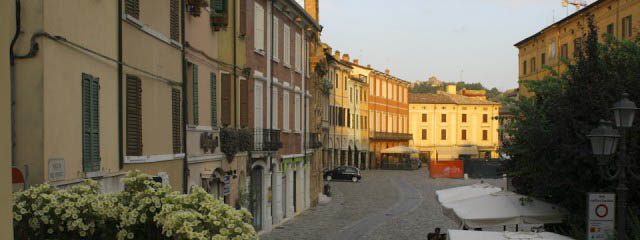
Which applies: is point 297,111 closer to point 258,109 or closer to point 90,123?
point 258,109

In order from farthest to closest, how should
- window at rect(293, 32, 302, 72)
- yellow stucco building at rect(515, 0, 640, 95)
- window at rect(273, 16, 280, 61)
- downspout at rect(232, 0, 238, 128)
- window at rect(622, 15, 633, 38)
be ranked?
1. yellow stucco building at rect(515, 0, 640, 95)
2. window at rect(622, 15, 633, 38)
3. window at rect(293, 32, 302, 72)
4. window at rect(273, 16, 280, 61)
5. downspout at rect(232, 0, 238, 128)

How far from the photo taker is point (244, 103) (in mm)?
23672

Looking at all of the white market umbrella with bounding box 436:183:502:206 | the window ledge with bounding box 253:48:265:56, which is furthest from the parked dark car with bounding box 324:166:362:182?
the white market umbrella with bounding box 436:183:502:206

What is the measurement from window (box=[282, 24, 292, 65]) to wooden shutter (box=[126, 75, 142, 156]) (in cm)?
1581

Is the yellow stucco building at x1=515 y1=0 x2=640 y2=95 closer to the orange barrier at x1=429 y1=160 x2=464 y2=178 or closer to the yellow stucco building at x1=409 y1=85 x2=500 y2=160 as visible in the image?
the orange barrier at x1=429 y1=160 x2=464 y2=178

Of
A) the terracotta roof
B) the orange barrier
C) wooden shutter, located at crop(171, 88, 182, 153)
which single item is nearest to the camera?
wooden shutter, located at crop(171, 88, 182, 153)

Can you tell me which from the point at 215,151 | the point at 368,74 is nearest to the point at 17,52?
the point at 215,151

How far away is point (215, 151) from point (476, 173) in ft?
156

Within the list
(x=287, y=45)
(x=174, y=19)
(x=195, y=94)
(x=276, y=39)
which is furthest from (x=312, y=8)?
(x=174, y=19)

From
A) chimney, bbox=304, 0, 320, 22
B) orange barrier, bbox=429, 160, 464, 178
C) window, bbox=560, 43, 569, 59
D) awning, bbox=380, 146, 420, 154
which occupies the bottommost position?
orange barrier, bbox=429, 160, 464, 178

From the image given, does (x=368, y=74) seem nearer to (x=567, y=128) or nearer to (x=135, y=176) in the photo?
(x=567, y=128)

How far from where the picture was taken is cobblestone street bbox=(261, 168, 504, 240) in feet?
88.9

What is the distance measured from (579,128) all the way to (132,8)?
347 inches

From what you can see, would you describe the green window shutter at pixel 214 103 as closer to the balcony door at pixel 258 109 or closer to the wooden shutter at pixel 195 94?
the wooden shutter at pixel 195 94
